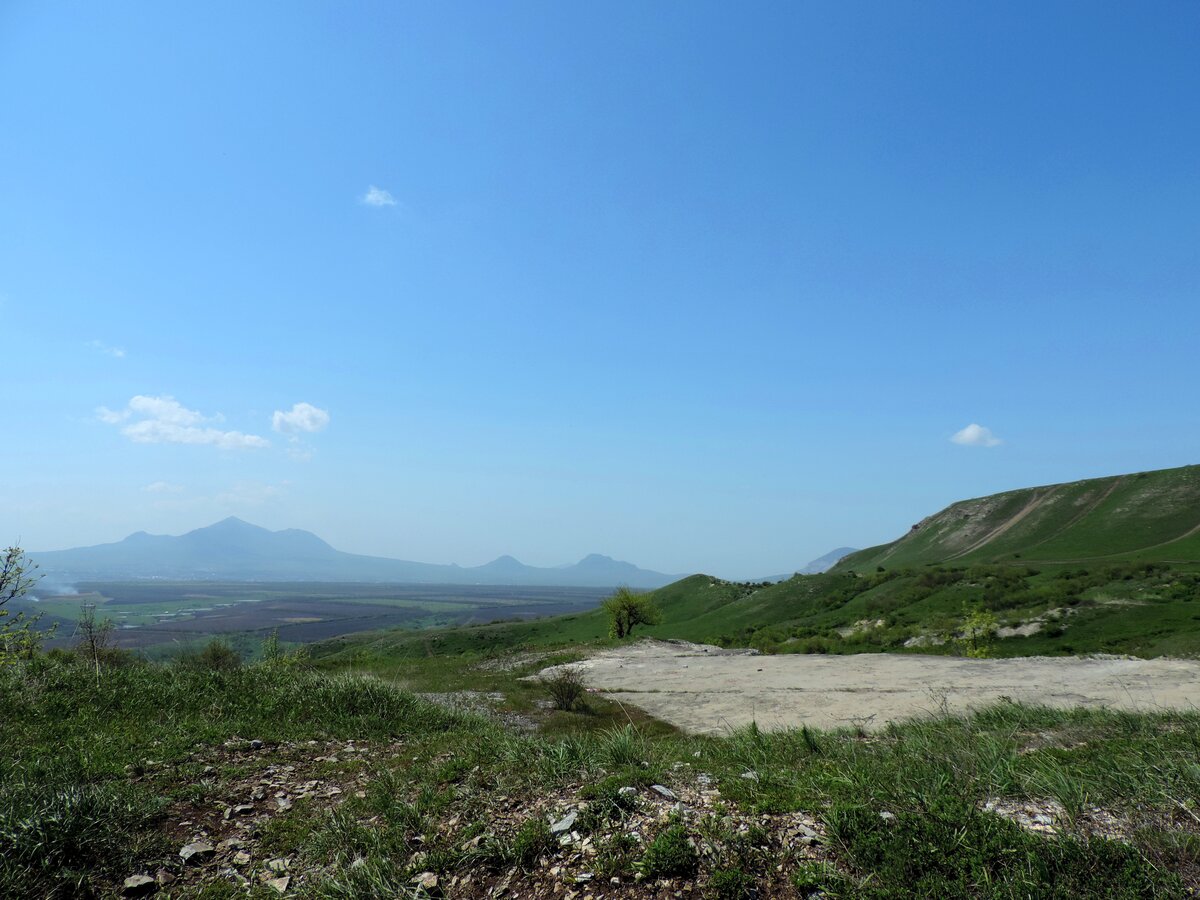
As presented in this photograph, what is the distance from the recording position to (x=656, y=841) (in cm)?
604

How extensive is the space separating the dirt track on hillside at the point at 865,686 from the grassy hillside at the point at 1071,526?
206 ft

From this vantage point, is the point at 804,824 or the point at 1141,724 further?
the point at 1141,724

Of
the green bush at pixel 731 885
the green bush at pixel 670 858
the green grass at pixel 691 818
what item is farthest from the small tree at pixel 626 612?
the green bush at pixel 731 885

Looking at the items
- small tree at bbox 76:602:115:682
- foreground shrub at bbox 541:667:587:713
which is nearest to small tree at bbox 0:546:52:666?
small tree at bbox 76:602:115:682

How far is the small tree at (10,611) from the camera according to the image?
45.7 ft

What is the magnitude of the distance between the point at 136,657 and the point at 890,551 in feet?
493

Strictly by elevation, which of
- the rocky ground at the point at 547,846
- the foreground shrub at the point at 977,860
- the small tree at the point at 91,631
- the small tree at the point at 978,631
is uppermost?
the foreground shrub at the point at 977,860

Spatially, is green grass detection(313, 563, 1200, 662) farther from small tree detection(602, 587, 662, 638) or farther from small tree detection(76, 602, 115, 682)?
small tree detection(76, 602, 115, 682)

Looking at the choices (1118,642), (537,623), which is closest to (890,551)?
(537,623)

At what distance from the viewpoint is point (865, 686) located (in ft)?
83.4

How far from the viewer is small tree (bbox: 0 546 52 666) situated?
13.9 metres

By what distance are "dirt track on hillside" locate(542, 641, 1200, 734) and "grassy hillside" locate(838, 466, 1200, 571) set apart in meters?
62.7

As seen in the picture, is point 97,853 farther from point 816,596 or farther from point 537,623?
point 537,623

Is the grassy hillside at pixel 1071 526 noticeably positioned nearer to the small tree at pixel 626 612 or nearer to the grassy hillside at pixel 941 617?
the grassy hillside at pixel 941 617
